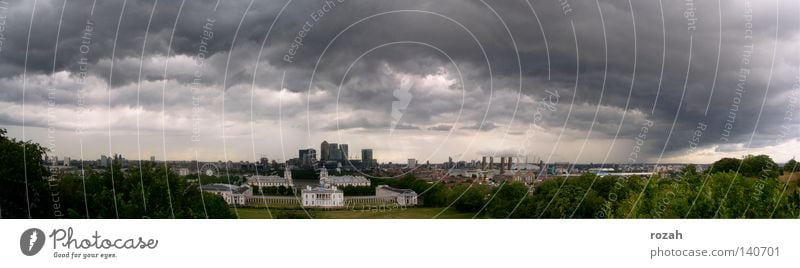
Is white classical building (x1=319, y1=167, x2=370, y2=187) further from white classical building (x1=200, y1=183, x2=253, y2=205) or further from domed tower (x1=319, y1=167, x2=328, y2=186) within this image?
white classical building (x1=200, y1=183, x2=253, y2=205)

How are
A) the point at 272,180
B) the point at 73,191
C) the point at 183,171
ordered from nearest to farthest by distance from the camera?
the point at 73,191
the point at 183,171
the point at 272,180

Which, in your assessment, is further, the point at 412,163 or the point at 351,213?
the point at 351,213

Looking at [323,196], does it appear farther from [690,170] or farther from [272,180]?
[690,170]

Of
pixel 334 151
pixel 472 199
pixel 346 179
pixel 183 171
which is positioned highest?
pixel 334 151

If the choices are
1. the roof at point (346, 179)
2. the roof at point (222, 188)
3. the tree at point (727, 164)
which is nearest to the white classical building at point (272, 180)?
the roof at point (222, 188)

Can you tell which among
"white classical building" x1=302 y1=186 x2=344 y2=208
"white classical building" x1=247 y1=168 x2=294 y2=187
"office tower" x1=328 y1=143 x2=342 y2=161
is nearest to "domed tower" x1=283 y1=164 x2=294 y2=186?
"white classical building" x1=247 y1=168 x2=294 y2=187

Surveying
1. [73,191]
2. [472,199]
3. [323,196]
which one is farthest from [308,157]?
[472,199]

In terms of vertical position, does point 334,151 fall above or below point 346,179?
above

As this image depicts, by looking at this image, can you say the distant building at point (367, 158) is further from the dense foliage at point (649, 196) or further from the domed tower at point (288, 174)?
the domed tower at point (288, 174)
